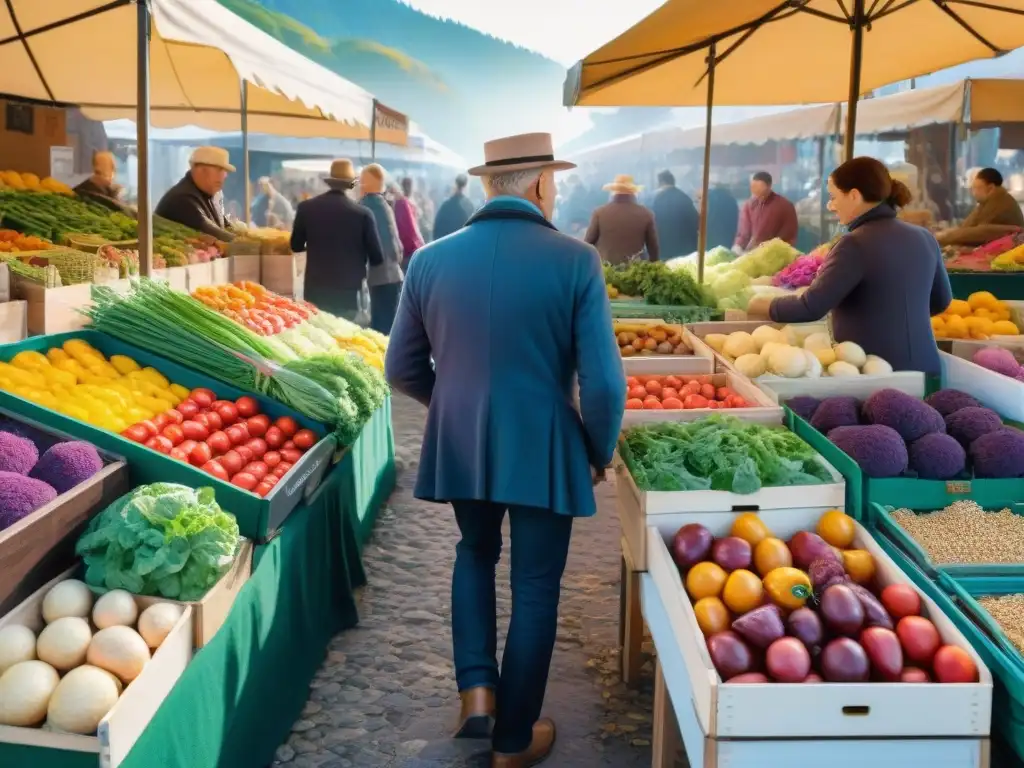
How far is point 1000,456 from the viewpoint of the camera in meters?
3.09

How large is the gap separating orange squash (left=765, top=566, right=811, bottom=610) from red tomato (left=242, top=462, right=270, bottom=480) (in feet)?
5.72

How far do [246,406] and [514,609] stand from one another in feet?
5.04

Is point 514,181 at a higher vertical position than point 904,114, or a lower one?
lower

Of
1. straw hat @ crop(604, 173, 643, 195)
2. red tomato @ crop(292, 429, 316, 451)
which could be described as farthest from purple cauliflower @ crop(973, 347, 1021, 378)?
straw hat @ crop(604, 173, 643, 195)

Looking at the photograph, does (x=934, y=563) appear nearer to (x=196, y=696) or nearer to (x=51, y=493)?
(x=196, y=696)

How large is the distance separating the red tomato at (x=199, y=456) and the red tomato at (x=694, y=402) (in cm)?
175

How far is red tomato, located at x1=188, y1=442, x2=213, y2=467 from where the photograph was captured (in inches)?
131

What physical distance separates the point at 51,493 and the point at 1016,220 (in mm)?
8559

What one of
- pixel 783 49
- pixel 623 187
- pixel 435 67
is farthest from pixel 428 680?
pixel 435 67

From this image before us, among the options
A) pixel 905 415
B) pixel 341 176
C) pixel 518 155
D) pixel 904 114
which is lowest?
pixel 905 415

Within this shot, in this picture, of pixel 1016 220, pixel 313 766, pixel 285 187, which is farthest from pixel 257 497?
pixel 285 187

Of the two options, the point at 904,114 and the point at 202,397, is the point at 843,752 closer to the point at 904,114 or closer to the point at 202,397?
the point at 202,397

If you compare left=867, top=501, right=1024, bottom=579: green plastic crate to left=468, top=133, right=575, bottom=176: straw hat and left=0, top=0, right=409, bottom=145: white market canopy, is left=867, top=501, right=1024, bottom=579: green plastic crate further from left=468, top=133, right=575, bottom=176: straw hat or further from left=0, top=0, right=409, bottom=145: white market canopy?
left=0, top=0, right=409, bottom=145: white market canopy

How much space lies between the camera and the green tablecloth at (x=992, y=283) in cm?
676
